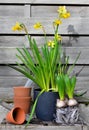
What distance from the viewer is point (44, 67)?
2562 millimetres

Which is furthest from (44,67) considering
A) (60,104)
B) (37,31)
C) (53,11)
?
(53,11)

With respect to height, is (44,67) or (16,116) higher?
(44,67)

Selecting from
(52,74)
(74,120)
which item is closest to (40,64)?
(52,74)

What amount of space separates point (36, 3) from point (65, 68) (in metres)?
0.62

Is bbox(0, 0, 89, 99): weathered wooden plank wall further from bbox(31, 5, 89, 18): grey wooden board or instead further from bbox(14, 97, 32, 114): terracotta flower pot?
bbox(14, 97, 32, 114): terracotta flower pot

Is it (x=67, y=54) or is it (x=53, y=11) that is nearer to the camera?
(x=67, y=54)

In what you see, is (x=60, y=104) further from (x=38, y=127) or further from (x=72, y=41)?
(x=72, y=41)

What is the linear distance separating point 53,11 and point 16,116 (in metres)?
1.03

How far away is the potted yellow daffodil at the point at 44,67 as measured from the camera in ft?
8.18

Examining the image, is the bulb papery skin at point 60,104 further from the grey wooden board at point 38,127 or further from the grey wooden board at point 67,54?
the grey wooden board at point 67,54

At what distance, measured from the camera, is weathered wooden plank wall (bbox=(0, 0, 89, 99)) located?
9.36ft

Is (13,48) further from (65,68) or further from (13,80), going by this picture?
(65,68)

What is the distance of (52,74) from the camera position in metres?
2.58

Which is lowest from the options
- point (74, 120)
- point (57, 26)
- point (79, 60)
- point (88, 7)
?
point (74, 120)
